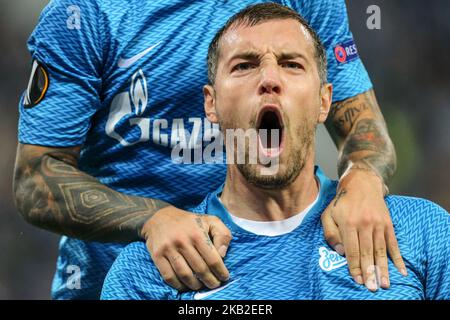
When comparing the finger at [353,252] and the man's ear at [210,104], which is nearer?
the finger at [353,252]

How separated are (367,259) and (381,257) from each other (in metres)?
0.03

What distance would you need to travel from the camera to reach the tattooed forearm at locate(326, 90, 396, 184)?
92.7 inches

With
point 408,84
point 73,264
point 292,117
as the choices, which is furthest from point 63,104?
point 408,84

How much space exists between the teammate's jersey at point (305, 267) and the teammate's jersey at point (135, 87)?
0.39 metres

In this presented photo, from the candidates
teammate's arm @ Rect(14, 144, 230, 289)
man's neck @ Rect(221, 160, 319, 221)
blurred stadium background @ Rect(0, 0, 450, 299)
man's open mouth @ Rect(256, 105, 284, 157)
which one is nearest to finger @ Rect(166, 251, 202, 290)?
teammate's arm @ Rect(14, 144, 230, 289)

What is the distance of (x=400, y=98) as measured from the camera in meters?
3.21

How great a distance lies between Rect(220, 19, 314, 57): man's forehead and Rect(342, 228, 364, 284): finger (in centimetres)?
48

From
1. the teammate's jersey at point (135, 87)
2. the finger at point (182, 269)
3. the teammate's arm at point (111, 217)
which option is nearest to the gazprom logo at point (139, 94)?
the teammate's jersey at point (135, 87)

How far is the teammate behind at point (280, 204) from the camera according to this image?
190 centimetres

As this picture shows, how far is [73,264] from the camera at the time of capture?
8.36 ft

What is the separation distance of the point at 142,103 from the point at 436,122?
1371 mm

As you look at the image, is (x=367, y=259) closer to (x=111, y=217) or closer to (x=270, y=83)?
(x=270, y=83)

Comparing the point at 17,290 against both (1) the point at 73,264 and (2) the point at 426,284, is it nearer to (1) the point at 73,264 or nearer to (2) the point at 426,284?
(1) the point at 73,264

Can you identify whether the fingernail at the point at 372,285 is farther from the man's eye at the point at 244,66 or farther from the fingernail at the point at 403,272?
the man's eye at the point at 244,66
